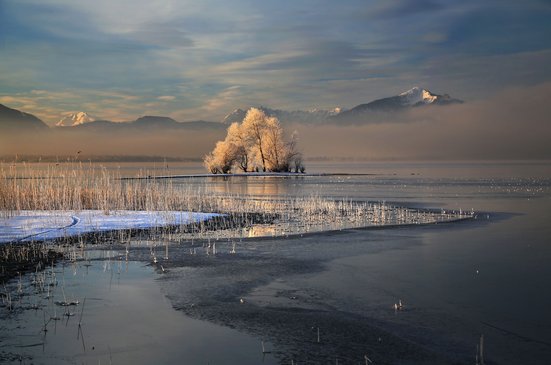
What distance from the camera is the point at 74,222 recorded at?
67.7 feet

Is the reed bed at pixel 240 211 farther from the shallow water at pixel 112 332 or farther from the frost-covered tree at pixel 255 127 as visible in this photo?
the frost-covered tree at pixel 255 127

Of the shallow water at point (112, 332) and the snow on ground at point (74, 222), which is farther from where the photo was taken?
the snow on ground at point (74, 222)

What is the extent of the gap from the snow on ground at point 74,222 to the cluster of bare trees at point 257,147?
201 ft

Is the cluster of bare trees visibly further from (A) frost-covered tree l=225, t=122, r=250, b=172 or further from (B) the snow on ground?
(B) the snow on ground

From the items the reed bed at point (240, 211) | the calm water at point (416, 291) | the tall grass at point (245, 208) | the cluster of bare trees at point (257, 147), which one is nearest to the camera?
the calm water at point (416, 291)

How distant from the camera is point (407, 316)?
29.8 ft

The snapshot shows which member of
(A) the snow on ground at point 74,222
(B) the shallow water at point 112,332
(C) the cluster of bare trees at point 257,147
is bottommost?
(B) the shallow water at point 112,332

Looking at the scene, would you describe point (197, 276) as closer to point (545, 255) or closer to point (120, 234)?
point (120, 234)

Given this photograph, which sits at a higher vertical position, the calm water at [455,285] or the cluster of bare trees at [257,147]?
the cluster of bare trees at [257,147]

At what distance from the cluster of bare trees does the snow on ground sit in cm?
6137

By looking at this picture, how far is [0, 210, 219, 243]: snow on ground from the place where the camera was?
17.8 meters

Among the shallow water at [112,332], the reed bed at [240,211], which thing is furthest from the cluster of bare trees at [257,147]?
the shallow water at [112,332]

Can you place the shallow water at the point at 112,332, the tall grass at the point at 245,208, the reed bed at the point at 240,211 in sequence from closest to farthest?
the shallow water at the point at 112,332, the reed bed at the point at 240,211, the tall grass at the point at 245,208

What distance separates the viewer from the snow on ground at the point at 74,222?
17833 mm
